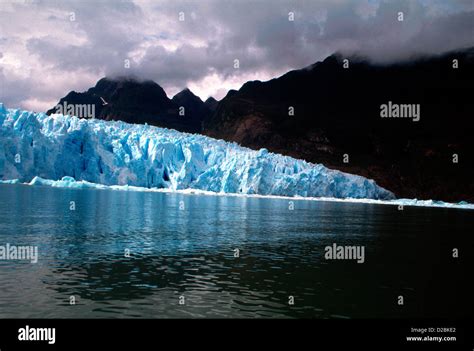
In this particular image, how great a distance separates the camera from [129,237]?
32250 mm

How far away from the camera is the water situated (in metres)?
16.8

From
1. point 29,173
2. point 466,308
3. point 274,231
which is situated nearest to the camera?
→ point 466,308

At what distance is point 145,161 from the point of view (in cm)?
9906

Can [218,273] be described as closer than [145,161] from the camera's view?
Yes

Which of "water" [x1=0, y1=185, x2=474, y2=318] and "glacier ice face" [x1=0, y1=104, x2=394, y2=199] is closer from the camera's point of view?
"water" [x1=0, y1=185, x2=474, y2=318]

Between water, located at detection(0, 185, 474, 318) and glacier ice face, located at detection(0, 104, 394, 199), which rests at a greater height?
glacier ice face, located at detection(0, 104, 394, 199)

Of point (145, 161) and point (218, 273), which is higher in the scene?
point (145, 161)

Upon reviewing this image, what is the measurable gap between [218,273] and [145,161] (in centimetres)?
7973

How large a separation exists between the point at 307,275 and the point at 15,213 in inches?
1248

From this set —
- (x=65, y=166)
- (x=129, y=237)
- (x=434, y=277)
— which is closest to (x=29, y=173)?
(x=65, y=166)

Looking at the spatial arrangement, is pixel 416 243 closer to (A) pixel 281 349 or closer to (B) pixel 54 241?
(A) pixel 281 349

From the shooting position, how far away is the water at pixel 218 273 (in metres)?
16.8

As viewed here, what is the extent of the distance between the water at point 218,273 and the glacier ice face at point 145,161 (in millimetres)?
52681

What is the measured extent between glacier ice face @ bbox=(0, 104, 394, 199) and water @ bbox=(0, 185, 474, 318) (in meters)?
52.7
